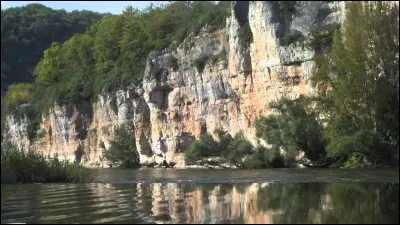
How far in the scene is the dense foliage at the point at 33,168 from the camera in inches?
978

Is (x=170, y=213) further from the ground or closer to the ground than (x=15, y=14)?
closer to the ground

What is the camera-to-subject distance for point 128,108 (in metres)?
70.6

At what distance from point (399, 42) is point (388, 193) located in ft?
68.4

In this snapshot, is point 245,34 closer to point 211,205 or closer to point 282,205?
point 211,205

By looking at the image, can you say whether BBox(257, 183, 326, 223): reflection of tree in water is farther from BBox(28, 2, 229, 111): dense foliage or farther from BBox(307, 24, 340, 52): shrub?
BBox(28, 2, 229, 111): dense foliage

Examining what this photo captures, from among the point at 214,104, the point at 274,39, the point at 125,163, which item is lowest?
the point at 125,163

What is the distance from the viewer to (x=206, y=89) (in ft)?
195

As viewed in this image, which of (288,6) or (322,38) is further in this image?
(288,6)

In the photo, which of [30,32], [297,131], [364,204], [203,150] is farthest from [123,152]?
[30,32]

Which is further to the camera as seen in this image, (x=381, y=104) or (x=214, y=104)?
(x=214, y=104)

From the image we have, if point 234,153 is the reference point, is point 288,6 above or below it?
above

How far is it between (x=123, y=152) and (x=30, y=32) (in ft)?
206

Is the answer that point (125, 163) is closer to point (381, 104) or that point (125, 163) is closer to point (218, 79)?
point (218, 79)

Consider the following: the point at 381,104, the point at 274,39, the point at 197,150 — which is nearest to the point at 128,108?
the point at 197,150
